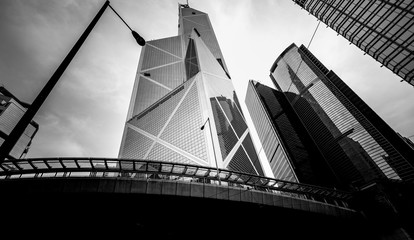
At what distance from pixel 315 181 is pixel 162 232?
88.5m

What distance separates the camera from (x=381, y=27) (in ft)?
140

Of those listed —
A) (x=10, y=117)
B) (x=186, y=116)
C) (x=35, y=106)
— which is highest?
(x=10, y=117)

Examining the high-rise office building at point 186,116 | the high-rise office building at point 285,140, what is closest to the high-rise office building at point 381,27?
the high-rise office building at point 186,116

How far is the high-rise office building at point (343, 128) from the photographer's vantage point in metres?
76.1

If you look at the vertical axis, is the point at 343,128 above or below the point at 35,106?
above

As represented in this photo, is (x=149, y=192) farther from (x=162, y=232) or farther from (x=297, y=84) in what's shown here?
(x=297, y=84)

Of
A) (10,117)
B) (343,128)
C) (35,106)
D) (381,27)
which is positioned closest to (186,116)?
(381,27)

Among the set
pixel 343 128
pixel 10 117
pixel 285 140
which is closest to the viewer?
pixel 343 128

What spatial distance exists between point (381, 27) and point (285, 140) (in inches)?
2535

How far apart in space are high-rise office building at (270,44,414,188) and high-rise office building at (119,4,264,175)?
36.0 metres

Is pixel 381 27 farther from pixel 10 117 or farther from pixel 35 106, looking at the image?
pixel 10 117

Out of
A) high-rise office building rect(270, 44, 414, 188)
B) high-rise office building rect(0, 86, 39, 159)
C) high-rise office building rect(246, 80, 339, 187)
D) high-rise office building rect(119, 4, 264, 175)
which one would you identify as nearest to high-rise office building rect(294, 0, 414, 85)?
high-rise office building rect(270, 44, 414, 188)

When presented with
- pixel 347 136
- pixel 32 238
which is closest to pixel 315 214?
pixel 32 238

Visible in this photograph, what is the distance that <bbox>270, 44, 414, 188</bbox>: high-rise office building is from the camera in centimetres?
7612
